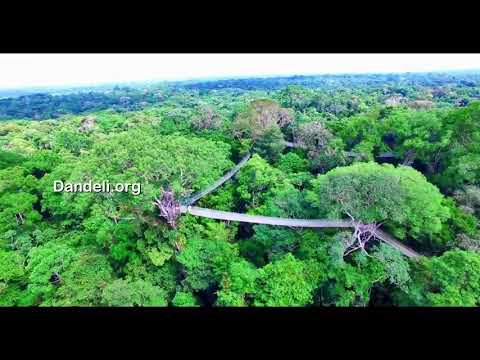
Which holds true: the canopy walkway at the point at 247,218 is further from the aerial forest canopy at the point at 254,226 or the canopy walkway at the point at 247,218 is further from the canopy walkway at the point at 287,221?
the aerial forest canopy at the point at 254,226

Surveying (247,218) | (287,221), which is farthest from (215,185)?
(287,221)

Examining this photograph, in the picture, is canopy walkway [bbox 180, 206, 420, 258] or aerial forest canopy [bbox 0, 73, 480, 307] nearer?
aerial forest canopy [bbox 0, 73, 480, 307]

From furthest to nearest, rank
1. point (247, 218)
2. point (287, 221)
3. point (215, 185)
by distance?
point (215, 185) → point (247, 218) → point (287, 221)

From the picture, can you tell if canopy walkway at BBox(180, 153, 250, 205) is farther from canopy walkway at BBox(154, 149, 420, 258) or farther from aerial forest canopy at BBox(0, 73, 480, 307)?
aerial forest canopy at BBox(0, 73, 480, 307)

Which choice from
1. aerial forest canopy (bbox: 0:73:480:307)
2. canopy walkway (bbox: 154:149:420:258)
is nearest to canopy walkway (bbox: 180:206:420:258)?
canopy walkway (bbox: 154:149:420:258)

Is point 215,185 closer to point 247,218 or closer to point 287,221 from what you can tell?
point 247,218

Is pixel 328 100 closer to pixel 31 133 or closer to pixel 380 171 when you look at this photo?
pixel 380 171
